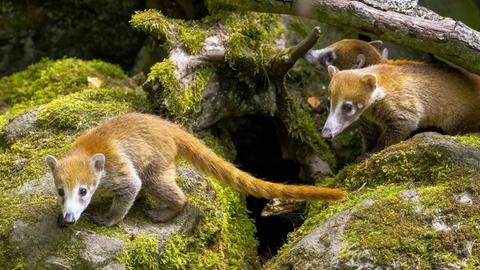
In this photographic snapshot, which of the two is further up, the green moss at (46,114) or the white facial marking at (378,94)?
the white facial marking at (378,94)

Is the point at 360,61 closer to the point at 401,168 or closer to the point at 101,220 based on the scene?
the point at 401,168

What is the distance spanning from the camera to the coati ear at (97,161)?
5602 millimetres

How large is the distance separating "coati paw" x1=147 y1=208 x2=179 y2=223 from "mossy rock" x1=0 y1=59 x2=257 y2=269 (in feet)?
0.17

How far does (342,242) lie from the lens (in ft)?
18.4

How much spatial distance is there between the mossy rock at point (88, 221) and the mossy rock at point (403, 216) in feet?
2.23

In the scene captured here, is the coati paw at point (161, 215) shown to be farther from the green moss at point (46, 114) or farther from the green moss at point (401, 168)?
the green moss at point (401, 168)

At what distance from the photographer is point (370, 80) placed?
22.8 feet

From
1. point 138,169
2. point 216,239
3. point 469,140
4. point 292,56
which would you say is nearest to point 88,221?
point 138,169

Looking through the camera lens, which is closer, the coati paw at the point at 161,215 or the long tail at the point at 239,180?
the long tail at the point at 239,180

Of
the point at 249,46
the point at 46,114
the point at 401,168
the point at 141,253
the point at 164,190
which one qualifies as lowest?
the point at 141,253

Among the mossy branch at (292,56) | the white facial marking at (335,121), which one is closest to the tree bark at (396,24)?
the mossy branch at (292,56)

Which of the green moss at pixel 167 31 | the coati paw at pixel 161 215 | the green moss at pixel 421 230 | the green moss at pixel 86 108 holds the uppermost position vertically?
the green moss at pixel 167 31

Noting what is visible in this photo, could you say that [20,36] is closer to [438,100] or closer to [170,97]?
[170,97]

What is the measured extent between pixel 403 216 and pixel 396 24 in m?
1.94
